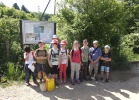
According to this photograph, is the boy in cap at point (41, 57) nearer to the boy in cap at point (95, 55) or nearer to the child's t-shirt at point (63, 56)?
the child's t-shirt at point (63, 56)

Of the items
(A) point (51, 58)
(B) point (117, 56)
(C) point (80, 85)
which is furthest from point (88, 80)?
(B) point (117, 56)

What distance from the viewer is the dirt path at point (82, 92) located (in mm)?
6258

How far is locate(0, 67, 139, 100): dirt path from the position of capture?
246 inches

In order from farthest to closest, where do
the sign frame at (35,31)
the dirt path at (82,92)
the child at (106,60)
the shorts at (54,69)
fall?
the sign frame at (35,31)
the child at (106,60)
the shorts at (54,69)
the dirt path at (82,92)

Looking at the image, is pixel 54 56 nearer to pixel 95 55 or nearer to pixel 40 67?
pixel 40 67

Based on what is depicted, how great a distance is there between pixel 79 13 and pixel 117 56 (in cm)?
257

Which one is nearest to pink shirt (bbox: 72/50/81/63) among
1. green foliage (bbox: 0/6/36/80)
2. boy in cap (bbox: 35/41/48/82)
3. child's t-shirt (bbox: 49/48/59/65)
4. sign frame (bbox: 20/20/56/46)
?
child's t-shirt (bbox: 49/48/59/65)

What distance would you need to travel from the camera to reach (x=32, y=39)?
8.34 m

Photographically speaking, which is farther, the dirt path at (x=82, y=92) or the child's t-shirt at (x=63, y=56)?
the child's t-shirt at (x=63, y=56)

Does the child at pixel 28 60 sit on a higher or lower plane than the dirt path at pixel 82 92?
higher

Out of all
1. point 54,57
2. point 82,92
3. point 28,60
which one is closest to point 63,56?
point 54,57

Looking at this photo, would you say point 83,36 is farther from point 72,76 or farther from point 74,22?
point 72,76

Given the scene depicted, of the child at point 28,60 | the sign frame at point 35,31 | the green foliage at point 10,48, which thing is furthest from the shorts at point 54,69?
the sign frame at point 35,31

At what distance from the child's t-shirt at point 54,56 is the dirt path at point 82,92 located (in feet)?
2.69
